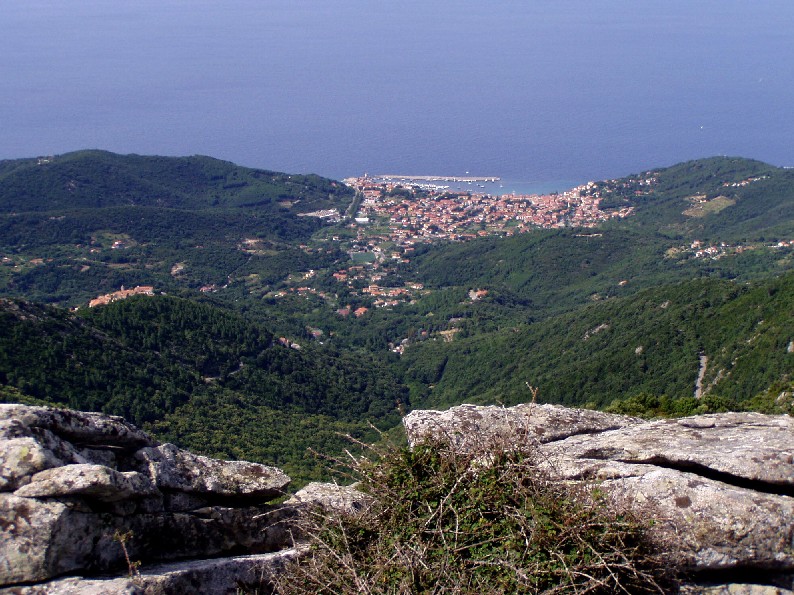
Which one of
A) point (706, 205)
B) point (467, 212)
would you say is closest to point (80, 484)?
point (467, 212)

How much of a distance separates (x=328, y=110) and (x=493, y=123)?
4992 cm

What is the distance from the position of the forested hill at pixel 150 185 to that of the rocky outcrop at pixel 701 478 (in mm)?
115596

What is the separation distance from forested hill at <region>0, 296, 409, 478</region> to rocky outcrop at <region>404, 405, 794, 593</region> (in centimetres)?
1708

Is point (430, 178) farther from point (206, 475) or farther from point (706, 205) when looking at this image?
point (206, 475)

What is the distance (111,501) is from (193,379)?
33.4 m

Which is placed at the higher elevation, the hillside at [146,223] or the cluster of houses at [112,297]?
the hillside at [146,223]

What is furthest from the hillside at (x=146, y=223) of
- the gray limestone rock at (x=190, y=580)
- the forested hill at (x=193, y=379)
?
the gray limestone rock at (x=190, y=580)

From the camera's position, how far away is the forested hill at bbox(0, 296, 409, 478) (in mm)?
27766

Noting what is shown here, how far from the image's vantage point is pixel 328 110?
614 ft

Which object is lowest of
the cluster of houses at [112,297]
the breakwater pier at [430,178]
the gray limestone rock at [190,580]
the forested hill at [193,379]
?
the forested hill at [193,379]

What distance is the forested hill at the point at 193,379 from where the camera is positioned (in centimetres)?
2777

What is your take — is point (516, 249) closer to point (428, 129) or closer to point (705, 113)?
point (428, 129)

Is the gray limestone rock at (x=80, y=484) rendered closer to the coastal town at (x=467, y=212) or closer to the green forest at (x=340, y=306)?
the green forest at (x=340, y=306)

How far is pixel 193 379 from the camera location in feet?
119
